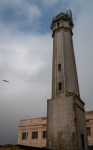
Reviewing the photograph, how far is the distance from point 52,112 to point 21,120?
24.1m

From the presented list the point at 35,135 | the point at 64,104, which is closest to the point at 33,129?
the point at 35,135

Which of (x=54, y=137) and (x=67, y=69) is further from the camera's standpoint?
(x=67, y=69)

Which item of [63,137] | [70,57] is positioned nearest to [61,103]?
[63,137]

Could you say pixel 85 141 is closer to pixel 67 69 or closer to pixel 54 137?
pixel 54 137

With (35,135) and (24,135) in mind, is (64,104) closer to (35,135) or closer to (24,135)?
(35,135)

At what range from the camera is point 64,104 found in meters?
17.8

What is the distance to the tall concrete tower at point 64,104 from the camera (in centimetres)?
1634

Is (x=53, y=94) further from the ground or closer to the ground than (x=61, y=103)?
further from the ground

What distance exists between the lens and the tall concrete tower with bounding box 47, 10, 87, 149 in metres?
16.3

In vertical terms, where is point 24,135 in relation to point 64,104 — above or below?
below

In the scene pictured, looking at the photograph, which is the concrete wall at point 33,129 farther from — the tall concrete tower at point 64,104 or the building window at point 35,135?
the tall concrete tower at point 64,104

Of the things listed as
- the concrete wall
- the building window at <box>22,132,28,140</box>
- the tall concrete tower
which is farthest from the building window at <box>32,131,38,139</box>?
the tall concrete tower

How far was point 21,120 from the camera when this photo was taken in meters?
40.2

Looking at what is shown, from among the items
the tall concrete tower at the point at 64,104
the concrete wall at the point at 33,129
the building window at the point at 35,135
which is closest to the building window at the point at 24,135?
the concrete wall at the point at 33,129
